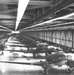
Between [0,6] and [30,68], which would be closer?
[0,6]

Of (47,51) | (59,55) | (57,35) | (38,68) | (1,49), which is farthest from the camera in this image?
(57,35)

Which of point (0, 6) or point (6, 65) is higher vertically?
point (0, 6)

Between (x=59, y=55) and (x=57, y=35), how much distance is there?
28416 millimetres

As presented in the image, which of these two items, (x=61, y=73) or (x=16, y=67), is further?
(x=16, y=67)

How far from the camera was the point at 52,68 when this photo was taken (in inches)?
597

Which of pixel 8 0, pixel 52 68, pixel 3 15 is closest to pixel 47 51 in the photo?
pixel 52 68

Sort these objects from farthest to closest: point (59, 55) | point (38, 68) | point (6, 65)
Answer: point (6, 65)
point (38, 68)
point (59, 55)

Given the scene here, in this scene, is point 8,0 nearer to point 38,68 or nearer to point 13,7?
point 13,7

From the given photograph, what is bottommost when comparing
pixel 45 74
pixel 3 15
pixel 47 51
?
pixel 45 74

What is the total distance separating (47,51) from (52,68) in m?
5.54

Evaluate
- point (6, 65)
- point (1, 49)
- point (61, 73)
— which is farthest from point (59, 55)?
point (1, 49)

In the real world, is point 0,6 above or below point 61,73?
above

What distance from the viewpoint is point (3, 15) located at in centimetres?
→ 899

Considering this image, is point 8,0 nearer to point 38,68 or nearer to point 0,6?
point 0,6
